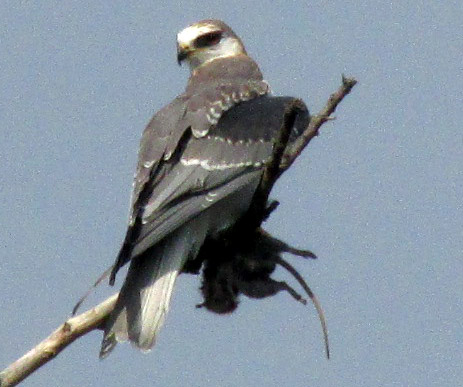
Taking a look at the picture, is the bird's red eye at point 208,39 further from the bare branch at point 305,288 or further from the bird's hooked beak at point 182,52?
the bare branch at point 305,288

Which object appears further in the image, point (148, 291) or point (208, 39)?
point (208, 39)

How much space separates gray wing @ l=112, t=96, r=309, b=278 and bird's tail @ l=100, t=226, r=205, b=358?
196 millimetres

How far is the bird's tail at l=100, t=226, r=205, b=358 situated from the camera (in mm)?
5941

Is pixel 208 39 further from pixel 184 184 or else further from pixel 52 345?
pixel 52 345

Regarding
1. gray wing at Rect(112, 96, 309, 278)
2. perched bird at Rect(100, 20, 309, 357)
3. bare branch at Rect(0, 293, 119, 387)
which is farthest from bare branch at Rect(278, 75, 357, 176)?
bare branch at Rect(0, 293, 119, 387)

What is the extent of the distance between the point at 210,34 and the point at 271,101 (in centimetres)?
199

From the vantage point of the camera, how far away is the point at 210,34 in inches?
354

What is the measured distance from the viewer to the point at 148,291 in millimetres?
6141

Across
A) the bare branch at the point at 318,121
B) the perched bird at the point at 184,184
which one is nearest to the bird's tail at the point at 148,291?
the perched bird at the point at 184,184

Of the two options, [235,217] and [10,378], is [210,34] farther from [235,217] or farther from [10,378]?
[10,378]

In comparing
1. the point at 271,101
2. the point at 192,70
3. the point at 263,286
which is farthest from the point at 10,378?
the point at 192,70

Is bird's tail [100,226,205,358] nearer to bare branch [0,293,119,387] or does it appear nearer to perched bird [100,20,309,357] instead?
perched bird [100,20,309,357]

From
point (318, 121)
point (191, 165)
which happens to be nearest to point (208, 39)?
point (191, 165)

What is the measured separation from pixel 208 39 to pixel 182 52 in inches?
11.0
